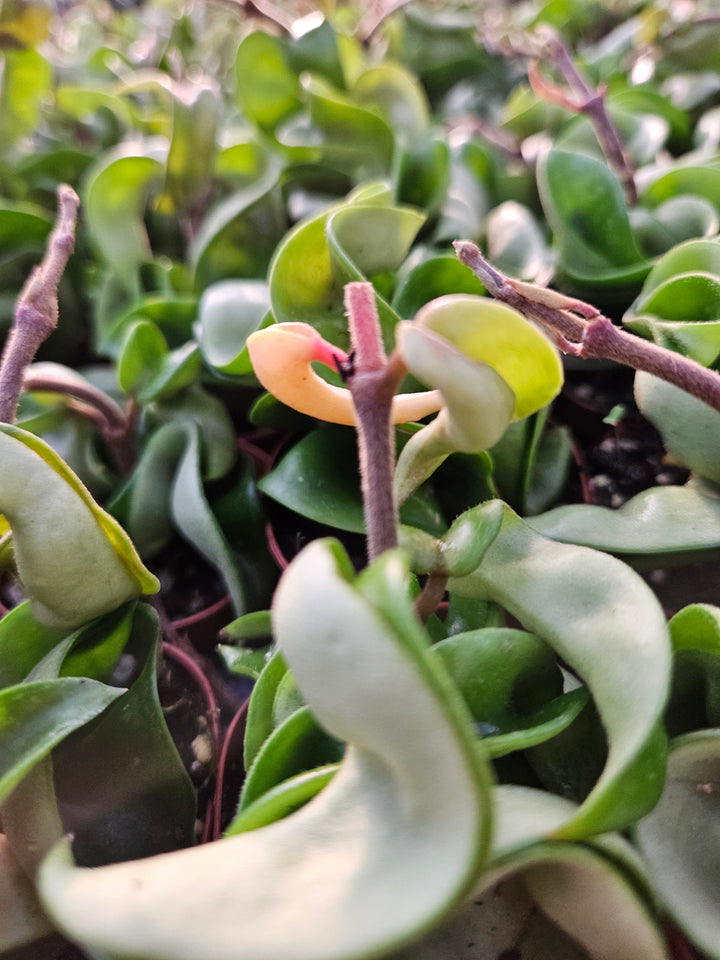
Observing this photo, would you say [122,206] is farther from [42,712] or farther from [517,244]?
[42,712]

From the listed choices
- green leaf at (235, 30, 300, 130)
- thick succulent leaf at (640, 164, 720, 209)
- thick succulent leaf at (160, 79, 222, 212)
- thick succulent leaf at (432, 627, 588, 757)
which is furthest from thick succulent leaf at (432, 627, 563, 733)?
green leaf at (235, 30, 300, 130)

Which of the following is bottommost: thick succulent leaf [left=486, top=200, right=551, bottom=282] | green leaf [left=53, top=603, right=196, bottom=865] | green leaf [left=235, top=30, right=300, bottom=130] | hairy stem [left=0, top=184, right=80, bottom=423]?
green leaf [left=53, top=603, right=196, bottom=865]

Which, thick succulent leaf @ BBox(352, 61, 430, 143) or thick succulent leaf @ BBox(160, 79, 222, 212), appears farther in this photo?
thick succulent leaf @ BBox(352, 61, 430, 143)

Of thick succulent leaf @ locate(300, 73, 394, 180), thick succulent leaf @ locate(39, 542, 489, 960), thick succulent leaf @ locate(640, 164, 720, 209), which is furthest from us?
thick succulent leaf @ locate(300, 73, 394, 180)

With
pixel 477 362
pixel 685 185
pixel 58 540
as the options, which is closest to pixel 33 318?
pixel 58 540

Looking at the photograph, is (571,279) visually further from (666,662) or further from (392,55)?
(392,55)

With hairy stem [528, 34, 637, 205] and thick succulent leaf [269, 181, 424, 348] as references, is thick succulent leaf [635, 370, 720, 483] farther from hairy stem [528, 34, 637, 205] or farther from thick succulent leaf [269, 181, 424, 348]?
hairy stem [528, 34, 637, 205]

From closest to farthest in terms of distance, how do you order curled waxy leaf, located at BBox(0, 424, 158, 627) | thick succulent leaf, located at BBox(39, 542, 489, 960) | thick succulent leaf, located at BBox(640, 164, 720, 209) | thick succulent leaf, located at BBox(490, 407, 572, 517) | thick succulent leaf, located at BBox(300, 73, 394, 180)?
thick succulent leaf, located at BBox(39, 542, 489, 960) < curled waxy leaf, located at BBox(0, 424, 158, 627) < thick succulent leaf, located at BBox(490, 407, 572, 517) < thick succulent leaf, located at BBox(640, 164, 720, 209) < thick succulent leaf, located at BBox(300, 73, 394, 180)
